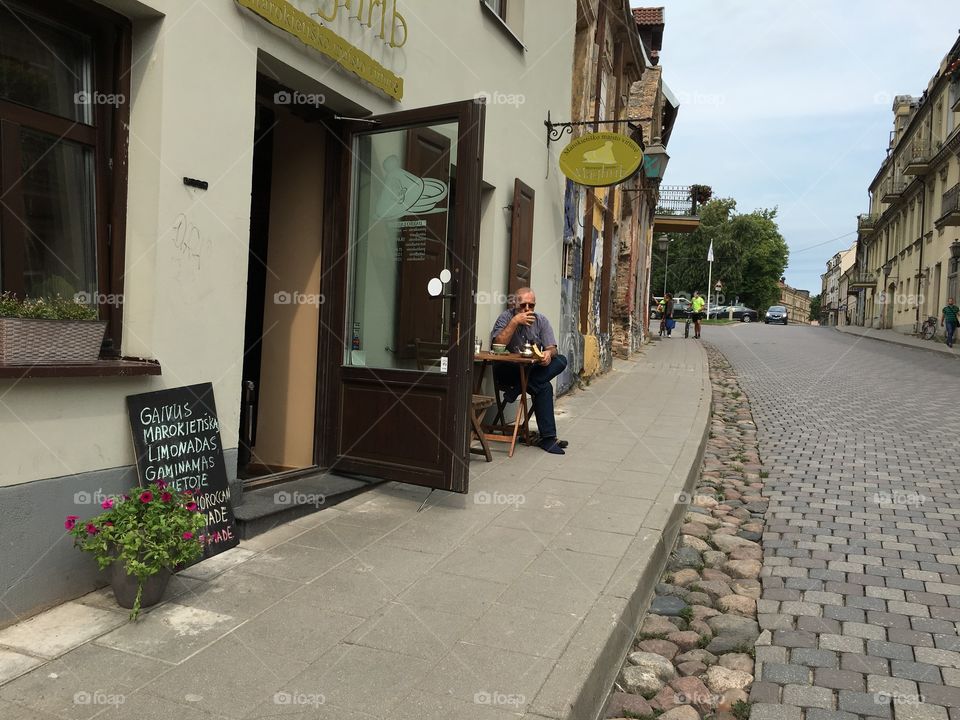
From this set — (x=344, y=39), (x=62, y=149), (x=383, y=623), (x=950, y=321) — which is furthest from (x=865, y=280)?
(x=62, y=149)

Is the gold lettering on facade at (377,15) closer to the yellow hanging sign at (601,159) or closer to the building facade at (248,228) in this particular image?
the building facade at (248,228)

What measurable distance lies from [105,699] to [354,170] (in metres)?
3.89

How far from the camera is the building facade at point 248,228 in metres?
3.35

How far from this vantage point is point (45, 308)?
3.24 meters

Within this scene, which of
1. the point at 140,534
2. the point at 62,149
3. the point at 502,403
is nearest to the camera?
the point at 140,534

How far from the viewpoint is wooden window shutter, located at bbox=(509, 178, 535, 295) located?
26.7 feet

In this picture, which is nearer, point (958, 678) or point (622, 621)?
point (958, 678)

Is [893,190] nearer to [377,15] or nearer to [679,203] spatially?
[679,203]

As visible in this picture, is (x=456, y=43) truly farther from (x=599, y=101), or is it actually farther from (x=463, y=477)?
(x=599, y=101)

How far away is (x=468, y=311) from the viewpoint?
15.9ft

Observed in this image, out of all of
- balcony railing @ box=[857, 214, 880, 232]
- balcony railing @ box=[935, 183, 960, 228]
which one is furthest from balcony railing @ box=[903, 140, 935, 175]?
balcony railing @ box=[857, 214, 880, 232]

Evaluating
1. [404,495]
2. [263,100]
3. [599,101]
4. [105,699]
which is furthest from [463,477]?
[599,101]

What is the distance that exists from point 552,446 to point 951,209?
2911cm

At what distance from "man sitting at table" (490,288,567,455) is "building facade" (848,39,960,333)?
2823cm
